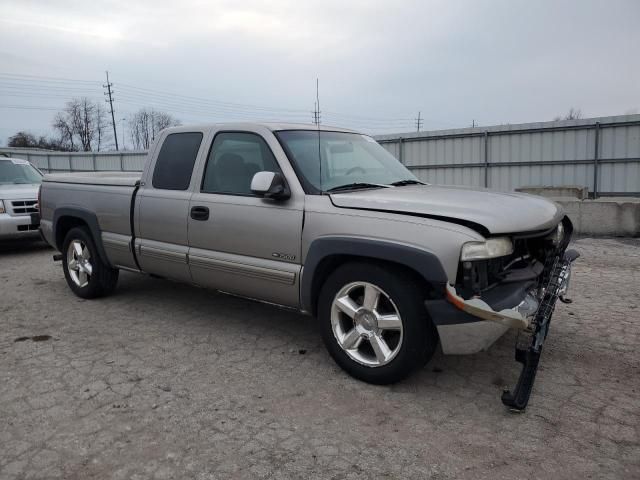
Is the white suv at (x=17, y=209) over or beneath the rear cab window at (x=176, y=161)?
beneath

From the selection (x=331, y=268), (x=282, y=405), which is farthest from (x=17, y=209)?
(x=282, y=405)

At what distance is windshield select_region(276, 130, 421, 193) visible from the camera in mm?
4023

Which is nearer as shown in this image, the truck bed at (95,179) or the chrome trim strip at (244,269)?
the chrome trim strip at (244,269)

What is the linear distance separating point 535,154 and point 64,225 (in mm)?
11395

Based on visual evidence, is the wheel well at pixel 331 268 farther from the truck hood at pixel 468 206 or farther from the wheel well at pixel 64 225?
the wheel well at pixel 64 225

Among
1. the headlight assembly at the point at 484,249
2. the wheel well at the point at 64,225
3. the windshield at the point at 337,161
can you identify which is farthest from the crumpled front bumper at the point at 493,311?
the wheel well at the point at 64,225

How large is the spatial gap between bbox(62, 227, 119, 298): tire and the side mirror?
264cm

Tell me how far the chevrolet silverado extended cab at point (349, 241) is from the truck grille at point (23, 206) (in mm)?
4661

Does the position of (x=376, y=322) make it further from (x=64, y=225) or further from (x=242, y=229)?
(x=64, y=225)

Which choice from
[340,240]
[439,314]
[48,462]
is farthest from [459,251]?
[48,462]

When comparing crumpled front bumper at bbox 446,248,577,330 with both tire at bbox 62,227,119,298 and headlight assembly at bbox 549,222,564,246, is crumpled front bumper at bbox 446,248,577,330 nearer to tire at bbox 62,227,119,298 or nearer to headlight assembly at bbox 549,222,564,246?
headlight assembly at bbox 549,222,564,246

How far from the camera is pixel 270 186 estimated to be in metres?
3.78

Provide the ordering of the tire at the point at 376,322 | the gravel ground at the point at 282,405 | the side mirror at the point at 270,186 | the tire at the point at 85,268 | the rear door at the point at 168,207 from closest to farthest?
the gravel ground at the point at 282,405 < the tire at the point at 376,322 < the side mirror at the point at 270,186 < the rear door at the point at 168,207 < the tire at the point at 85,268

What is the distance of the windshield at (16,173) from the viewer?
32.7 ft
